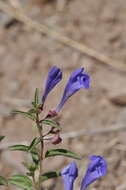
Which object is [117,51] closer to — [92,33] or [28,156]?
[92,33]

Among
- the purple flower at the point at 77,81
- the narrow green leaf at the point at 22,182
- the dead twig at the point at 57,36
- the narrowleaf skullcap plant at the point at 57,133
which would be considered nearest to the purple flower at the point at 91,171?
the narrowleaf skullcap plant at the point at 57,133

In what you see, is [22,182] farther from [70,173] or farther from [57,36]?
[57,36]

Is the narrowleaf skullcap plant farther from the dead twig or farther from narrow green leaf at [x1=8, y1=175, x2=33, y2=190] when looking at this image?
the dead twig

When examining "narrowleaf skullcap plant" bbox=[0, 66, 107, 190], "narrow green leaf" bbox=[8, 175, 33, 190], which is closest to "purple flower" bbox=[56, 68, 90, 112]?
"narrowleaf skullcap plant" bbox=[0, 66, 107, 190]

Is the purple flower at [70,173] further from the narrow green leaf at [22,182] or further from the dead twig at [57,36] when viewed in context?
the dead twig at [57,36]

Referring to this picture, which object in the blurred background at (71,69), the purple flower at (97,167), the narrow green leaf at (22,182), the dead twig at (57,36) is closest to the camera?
the purple flower at (97,167)

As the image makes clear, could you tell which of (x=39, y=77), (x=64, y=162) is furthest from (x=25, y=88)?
(x=64, y=162)

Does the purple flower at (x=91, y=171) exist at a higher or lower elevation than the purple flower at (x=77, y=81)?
lower

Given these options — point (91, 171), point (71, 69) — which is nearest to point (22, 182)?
point (91, 171)
